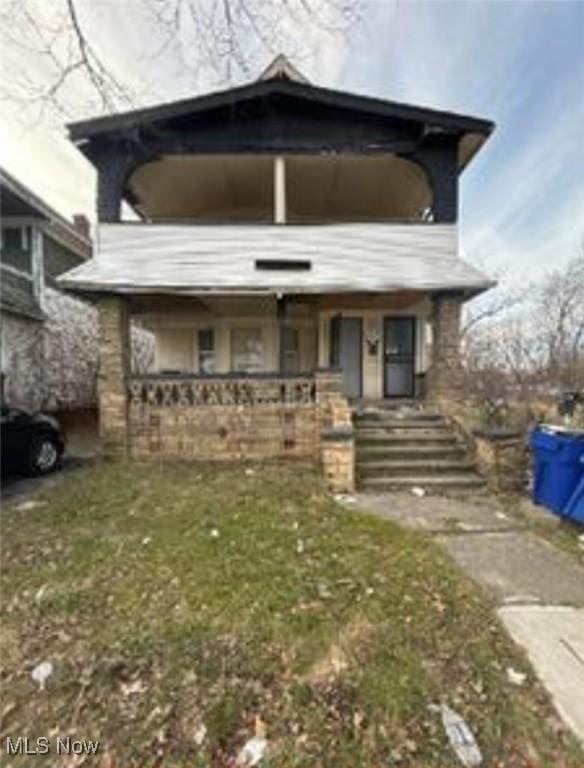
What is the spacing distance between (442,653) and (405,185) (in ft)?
38.6

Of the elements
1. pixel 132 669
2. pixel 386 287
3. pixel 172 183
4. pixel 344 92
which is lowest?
pixel 132 669

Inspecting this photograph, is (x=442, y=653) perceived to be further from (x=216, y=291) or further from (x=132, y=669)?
(x=216, y=291)

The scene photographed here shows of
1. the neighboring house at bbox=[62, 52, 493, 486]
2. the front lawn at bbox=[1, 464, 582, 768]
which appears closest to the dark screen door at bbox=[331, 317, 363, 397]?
the neighboring house at bbox=[62, 52, 493, 486]

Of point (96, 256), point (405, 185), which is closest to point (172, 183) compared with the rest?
point (96, 256)

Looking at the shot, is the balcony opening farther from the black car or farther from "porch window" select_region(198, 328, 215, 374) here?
the black car

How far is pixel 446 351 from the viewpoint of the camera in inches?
445

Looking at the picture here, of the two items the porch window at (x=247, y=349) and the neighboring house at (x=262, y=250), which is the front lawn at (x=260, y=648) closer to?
the neighboring house at (x=262, y=250)

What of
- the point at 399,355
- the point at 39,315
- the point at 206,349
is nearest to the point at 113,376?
the point at 206,349

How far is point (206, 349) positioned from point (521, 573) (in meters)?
11.2

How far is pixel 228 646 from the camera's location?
4.12m

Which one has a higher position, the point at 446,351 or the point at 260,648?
the point at 446,351

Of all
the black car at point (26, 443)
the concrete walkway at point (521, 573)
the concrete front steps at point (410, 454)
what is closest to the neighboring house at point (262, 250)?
the concrete front steps at point (410, 454)

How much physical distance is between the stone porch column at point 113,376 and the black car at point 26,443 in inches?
37.8

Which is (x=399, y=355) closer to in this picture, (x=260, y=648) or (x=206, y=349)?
(x=206, y=349)
